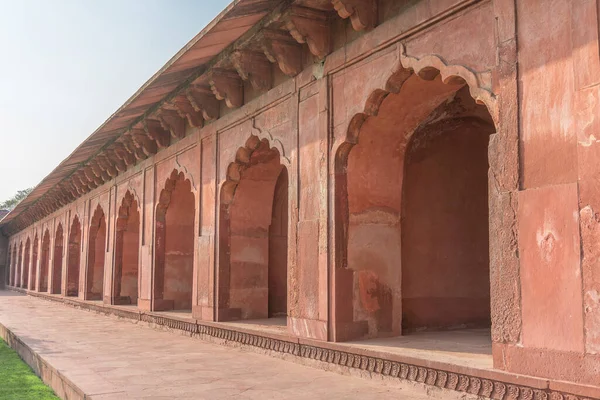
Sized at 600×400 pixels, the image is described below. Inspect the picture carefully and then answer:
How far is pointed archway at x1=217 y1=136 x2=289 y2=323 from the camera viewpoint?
833 cm

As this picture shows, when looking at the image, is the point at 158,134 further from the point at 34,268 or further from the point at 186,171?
the point at 34,268

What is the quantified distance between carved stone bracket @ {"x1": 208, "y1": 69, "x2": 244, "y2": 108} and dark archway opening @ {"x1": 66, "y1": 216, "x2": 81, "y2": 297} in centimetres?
1171

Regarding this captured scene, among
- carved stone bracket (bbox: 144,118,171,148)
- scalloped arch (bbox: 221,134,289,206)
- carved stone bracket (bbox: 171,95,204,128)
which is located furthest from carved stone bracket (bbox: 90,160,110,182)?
scalloped arch (bbox: 221,134,289,206)

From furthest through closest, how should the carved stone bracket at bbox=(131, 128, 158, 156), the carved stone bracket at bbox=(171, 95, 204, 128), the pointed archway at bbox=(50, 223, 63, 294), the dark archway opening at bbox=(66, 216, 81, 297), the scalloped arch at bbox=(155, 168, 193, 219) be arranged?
the pointed archway at bbox=(50, 223, 63, 294) → the dark archway opening at bbox=(66, 216, 81, 297) → the carved stone bracket at bbox=(131, 128, 158, 156) → the scalloped arch at bbox=(155, 168, 193, 219) → the carved stone bracket at bbox=(171, 95, 204, 128)

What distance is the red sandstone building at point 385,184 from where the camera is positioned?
3.72 metres

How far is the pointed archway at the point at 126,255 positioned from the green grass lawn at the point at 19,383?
17.7 feet

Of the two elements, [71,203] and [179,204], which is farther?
[71,203]

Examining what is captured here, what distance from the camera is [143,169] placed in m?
11.6

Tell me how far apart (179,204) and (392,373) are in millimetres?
6848

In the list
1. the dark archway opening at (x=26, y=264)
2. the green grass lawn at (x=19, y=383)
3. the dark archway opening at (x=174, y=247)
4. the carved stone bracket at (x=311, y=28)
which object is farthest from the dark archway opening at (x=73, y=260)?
the carved stone bracket at (x=311, y=28)

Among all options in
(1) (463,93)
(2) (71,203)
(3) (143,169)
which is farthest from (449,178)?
(2) (71,203)

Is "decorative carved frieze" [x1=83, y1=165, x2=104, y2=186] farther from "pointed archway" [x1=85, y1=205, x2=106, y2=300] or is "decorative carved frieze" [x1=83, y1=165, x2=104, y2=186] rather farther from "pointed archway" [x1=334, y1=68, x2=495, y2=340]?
"pointed archway" [x1=334, y1=68, x2=495, y2=340]

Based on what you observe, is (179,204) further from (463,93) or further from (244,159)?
(463,93)

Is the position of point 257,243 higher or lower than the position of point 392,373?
higher
